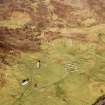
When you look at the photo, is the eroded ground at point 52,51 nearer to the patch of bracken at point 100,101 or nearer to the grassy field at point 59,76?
the grassy field at point 59,76

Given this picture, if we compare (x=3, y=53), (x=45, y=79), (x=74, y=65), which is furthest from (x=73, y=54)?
(x=3, y=53)

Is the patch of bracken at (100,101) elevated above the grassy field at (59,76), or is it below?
below

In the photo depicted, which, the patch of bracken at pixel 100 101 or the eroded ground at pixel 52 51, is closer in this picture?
the patch of bracken at pixel 100 101

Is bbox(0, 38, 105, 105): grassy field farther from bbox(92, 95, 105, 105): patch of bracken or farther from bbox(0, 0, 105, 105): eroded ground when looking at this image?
bbox(92, 95, 105, 105): patch of bracken

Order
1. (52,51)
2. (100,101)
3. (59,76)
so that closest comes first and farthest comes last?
(100,101), (59,76), (52,51)

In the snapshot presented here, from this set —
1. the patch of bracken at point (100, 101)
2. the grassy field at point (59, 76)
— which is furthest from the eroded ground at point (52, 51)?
the patch of bracken at point (100, 101)

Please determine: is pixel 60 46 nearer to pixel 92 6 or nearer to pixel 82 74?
pixel 82 74

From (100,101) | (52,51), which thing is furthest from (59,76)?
(100,101)

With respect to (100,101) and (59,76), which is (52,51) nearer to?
(59,76)
